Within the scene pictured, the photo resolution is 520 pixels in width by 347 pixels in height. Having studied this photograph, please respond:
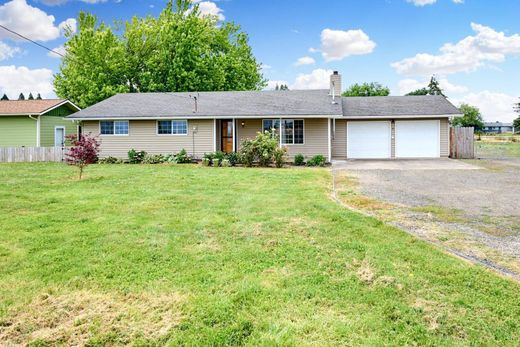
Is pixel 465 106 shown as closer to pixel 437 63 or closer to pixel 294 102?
pixel 437 63

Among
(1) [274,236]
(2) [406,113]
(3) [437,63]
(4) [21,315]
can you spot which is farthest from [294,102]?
(3) [437,63]

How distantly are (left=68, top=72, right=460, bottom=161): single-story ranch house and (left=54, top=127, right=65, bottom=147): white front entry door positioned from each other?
3.89 meters

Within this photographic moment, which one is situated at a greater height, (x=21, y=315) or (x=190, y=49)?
(x=190, y=49)

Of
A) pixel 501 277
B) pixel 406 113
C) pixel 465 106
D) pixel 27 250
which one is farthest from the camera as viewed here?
pixel 465 106

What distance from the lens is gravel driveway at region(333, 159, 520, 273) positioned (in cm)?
567

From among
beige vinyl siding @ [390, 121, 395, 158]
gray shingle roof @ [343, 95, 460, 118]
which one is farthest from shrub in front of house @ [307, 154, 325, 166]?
beige vinyl siding @ [390, 121, 395, 158]

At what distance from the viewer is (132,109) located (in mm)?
21203

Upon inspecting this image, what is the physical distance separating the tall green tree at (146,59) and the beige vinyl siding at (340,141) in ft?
59.4

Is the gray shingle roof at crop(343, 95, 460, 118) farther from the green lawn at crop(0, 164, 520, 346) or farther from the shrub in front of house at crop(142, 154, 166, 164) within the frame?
the green lawn at crop(0, 164, 520, 346)

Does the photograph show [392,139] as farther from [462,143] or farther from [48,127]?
[48,127]

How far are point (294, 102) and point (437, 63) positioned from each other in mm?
43336

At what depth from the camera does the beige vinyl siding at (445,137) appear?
68.1 feet

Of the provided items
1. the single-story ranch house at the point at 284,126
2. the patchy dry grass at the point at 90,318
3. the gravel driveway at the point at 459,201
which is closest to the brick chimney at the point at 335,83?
the single-story ranch house at the point at 284,126

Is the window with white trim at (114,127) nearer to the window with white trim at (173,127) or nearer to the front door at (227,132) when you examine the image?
the window with white trim at (173,127)
